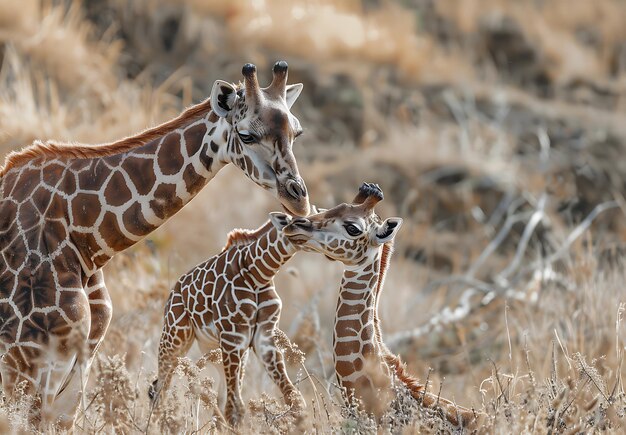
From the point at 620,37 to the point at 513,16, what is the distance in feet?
9.53

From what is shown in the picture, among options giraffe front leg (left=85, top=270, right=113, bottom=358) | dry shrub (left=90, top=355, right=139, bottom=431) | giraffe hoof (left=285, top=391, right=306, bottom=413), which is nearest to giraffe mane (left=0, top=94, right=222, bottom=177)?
giraffe front leg (left=85, top=270, right=113, bottom=358)

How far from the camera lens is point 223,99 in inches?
253

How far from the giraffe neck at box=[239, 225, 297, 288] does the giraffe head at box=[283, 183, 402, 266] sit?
359 mm

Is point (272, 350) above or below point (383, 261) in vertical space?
below

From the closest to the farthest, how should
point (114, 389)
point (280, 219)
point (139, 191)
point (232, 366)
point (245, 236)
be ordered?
1. point (114, 389)
2. point (280, 219)
3. point (232, 366)
4. point (139, 191)
5. point (245, 236)

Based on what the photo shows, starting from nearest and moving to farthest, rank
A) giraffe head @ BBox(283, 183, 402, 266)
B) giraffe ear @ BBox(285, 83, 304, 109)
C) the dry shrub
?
the dry shrub < giraffe head @ BBox(283, 183, 402, 266) < giraffe ear @ BBox(285, 83, 304, 109)

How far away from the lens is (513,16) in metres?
25.8

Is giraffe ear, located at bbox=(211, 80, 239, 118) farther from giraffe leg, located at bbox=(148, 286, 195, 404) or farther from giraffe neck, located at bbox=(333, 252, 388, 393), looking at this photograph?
giraffe leg, located at bbox=(148, 286, 195, 404)

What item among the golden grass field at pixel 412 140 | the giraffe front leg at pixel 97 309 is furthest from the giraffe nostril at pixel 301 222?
the giraffe front leg at pixel 97 309

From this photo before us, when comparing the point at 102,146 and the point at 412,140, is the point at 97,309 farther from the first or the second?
the point at 412,140

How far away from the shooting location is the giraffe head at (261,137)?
20.4 feet

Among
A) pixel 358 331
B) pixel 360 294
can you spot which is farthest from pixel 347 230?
pixel 358 331

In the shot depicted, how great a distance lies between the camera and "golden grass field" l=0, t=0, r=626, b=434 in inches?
429

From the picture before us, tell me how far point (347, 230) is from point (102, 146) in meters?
1.68
